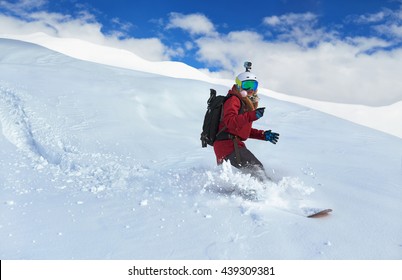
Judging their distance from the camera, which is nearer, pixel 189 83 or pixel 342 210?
pixel 342 210

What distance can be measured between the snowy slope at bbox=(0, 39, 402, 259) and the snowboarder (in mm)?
176

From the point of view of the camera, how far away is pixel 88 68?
38.0 ft

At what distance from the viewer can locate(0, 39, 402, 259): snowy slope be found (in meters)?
2.92

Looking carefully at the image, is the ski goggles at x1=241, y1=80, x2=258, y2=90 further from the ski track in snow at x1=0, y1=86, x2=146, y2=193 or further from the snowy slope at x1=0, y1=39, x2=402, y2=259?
the ski track in snow at x1=0, y1=86, x2=146, y2=193

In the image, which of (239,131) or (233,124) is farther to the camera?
(239,131)

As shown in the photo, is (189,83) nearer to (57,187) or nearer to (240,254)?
(57,187)

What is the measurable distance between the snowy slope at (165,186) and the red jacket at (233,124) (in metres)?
0.22

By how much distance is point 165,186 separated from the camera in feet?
A: 14.0

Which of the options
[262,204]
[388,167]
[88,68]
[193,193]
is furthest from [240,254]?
[88,68]

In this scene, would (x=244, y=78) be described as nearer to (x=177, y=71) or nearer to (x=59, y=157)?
(x=59, y=157)

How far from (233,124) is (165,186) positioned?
105cm

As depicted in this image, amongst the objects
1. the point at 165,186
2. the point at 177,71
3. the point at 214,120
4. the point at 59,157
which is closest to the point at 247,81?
the point at 214,120

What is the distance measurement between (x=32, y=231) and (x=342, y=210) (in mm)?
2768

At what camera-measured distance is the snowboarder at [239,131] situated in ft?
13.1
